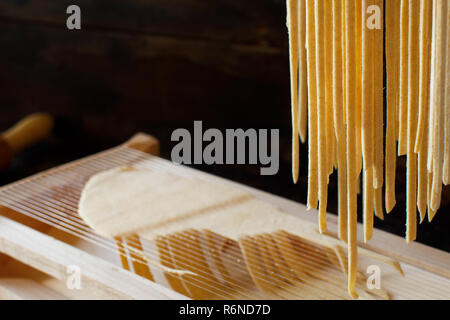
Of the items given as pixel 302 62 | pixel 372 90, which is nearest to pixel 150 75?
pixel 302 62

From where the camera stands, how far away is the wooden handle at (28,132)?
5.40 ft

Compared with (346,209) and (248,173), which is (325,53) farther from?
(248,173)

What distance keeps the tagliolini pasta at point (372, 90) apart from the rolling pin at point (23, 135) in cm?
124

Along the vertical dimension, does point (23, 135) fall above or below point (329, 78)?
below

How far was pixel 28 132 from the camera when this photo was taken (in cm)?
170

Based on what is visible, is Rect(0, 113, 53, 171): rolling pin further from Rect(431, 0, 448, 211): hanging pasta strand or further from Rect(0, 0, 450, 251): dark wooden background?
Rect(431, 0, 448, 211): hanging pasta strand

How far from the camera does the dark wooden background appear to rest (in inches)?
54.1

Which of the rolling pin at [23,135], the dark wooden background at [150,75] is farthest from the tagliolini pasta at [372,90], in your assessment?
the rolling pin at [23,135]

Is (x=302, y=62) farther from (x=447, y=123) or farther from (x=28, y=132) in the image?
(x=28, y=132)

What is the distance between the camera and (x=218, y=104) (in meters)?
1.52

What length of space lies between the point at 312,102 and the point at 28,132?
1.35 m

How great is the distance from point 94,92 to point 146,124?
9.2 inches

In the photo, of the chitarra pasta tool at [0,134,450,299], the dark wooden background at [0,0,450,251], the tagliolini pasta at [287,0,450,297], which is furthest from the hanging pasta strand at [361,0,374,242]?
the dark wooden background at [0,0,450,251]
